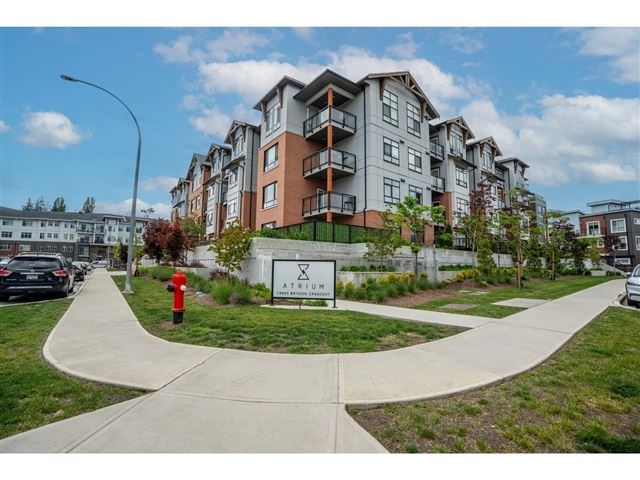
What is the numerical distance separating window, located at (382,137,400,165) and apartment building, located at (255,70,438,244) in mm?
74

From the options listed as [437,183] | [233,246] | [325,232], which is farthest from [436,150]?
[233,246]

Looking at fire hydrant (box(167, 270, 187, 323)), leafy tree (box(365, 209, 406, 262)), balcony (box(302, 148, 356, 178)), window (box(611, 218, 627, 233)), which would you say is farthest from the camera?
window (box(611, 218, 627, 233))

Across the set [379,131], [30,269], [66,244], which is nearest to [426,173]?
[379,131]

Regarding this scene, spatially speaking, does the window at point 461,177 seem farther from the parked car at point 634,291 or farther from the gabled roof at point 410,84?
the parked car at point 634,291

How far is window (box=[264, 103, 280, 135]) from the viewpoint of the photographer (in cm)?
2532

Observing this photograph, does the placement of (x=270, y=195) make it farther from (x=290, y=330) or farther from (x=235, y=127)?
(x=290, y=330)

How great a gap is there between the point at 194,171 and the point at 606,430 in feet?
164

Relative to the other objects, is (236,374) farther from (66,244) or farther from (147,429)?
(66,244)

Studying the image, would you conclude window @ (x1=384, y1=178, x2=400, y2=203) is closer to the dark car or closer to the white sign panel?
the white sign panel

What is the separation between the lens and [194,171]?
46.9m

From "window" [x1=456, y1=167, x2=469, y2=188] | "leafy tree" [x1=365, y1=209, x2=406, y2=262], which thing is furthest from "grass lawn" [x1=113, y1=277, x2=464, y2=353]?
"window" [x1=456, y1=167, x2=469, y2=188]

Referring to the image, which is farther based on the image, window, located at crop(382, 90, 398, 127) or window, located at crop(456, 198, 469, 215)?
window, located at crop(456, 198, 469, 215)

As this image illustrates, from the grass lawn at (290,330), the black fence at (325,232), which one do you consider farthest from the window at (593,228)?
the grass lawn at (290,330)

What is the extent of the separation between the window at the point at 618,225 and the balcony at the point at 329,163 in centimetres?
5260
